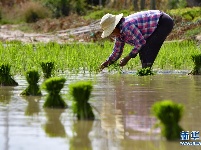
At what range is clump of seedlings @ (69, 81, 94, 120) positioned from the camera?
5.11 m

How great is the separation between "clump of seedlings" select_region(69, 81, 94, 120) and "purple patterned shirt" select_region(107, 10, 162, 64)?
3.67 metres

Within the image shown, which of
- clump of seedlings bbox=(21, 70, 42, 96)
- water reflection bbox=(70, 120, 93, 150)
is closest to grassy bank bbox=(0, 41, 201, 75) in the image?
clump of seedlings bbox=(21, 70, 42, 96)

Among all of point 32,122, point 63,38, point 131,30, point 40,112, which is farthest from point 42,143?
point 63,38

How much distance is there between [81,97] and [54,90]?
0.73m

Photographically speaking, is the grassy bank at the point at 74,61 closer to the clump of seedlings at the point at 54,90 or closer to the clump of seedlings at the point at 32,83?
the clump of seedlings at the point at 32,83

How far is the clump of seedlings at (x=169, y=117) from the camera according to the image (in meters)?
4.32

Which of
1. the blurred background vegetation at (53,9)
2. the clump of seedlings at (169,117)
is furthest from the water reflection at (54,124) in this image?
the blurred background vegetation at (53,9)

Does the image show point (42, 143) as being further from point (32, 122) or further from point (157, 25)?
point (157, 25)

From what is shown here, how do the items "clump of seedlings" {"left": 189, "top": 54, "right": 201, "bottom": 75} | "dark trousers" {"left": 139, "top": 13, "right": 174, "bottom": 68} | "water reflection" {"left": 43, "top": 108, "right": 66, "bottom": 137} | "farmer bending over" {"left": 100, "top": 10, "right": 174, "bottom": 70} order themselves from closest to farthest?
1. "water reflection" {"left": 43, "top": 108, "right": 66, "bottom": 137}
2. "farmer bending over" {"left": 100, "top": 10, "right": 174, "bottom": 70}
3. "dark trousers" {"left": 139, "top": 13, "right": 174, "bottom": 68}
4. "clump of seedlings" {"left": 189, "top": 54, "right": 201, "bottom": 75}

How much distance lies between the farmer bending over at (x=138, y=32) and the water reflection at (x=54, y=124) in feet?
10.2

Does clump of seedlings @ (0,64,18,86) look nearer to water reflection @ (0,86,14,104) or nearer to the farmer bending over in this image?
water reflection @ (0,86,14,104)

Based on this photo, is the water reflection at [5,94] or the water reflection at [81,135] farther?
the water reflection at [5,94]

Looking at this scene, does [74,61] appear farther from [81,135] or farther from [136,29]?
[81,135]

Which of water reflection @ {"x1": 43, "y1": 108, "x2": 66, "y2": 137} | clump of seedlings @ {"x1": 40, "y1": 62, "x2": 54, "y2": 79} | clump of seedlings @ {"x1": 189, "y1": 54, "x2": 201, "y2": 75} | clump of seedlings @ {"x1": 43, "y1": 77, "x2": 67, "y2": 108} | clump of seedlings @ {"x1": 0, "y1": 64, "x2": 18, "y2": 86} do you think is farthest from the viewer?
clump of seedlings @ {"x1": 189, "y1": 54, "x2": 201, "y2": 75}
